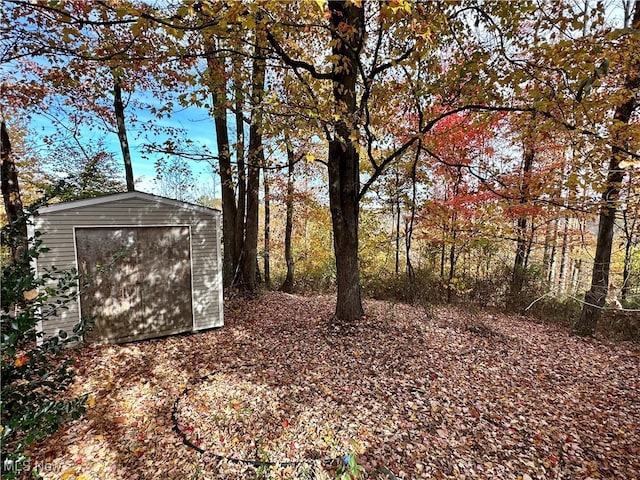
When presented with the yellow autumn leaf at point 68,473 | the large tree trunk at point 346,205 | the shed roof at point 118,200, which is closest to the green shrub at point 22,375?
the yellow autumn leaf at point 68,473

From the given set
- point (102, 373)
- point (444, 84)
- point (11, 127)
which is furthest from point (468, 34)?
point (11, 127)

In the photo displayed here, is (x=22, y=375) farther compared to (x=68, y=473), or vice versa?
(x=68, y=473)

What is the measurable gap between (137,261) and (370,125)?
4288mm

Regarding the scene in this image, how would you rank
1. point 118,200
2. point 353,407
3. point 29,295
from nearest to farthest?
point 29,295 → point 353,407 → point 118,200

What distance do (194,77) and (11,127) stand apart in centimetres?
836

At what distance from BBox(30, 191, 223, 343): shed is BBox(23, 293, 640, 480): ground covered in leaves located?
351 mm

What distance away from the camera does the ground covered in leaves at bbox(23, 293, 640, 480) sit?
8.18 feet

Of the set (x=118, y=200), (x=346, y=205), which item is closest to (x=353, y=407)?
(x=346, y=205)

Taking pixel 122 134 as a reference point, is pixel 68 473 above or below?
below

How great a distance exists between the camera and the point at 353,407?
10.5 feet

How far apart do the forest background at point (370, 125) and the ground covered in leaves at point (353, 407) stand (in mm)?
1112

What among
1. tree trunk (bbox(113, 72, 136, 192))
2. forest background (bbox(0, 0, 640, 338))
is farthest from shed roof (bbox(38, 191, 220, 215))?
tree trunk (bbox(113, 72, 136, 192))

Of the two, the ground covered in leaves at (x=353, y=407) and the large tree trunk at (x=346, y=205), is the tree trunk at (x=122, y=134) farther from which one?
the large tree trunk at (x=346, y=205)

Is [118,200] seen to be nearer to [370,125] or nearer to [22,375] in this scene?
[22,375]
